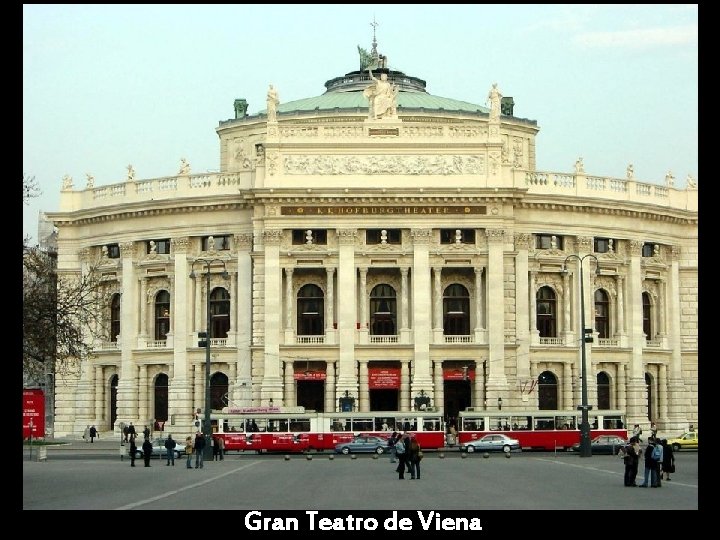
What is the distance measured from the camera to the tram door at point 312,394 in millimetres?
101000

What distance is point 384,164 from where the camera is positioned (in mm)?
100812

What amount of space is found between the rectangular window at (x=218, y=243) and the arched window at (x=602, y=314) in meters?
27.5

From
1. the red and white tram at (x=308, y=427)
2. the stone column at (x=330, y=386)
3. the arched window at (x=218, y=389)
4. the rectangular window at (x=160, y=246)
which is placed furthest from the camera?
the rectangular window at (x=160, y=246)

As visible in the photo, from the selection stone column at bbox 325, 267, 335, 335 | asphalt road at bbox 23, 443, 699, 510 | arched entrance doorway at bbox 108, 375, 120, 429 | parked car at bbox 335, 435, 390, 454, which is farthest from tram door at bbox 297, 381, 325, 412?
asphalt road at bbox 23, 443, 699, 510

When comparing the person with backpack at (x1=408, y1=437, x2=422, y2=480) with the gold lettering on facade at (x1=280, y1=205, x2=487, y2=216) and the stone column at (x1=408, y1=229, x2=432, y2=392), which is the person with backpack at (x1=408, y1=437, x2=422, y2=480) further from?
the gold lettering on facade at (x1=280, y1=205, x2=487, y2=216)

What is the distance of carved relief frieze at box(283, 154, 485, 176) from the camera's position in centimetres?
10062

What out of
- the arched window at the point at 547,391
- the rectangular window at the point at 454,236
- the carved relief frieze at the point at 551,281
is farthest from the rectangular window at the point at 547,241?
the arched window at the point at 547,391

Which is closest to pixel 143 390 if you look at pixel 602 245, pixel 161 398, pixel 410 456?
pixel 161 398

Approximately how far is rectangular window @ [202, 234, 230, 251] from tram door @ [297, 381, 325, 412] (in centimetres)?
1171

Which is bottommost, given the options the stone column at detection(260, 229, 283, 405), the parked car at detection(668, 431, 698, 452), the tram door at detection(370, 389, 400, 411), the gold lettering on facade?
the parked car at detection(668, 431, 698, 452)

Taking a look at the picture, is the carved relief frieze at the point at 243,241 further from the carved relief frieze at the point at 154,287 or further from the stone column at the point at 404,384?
the stone column at the point at 404,384
